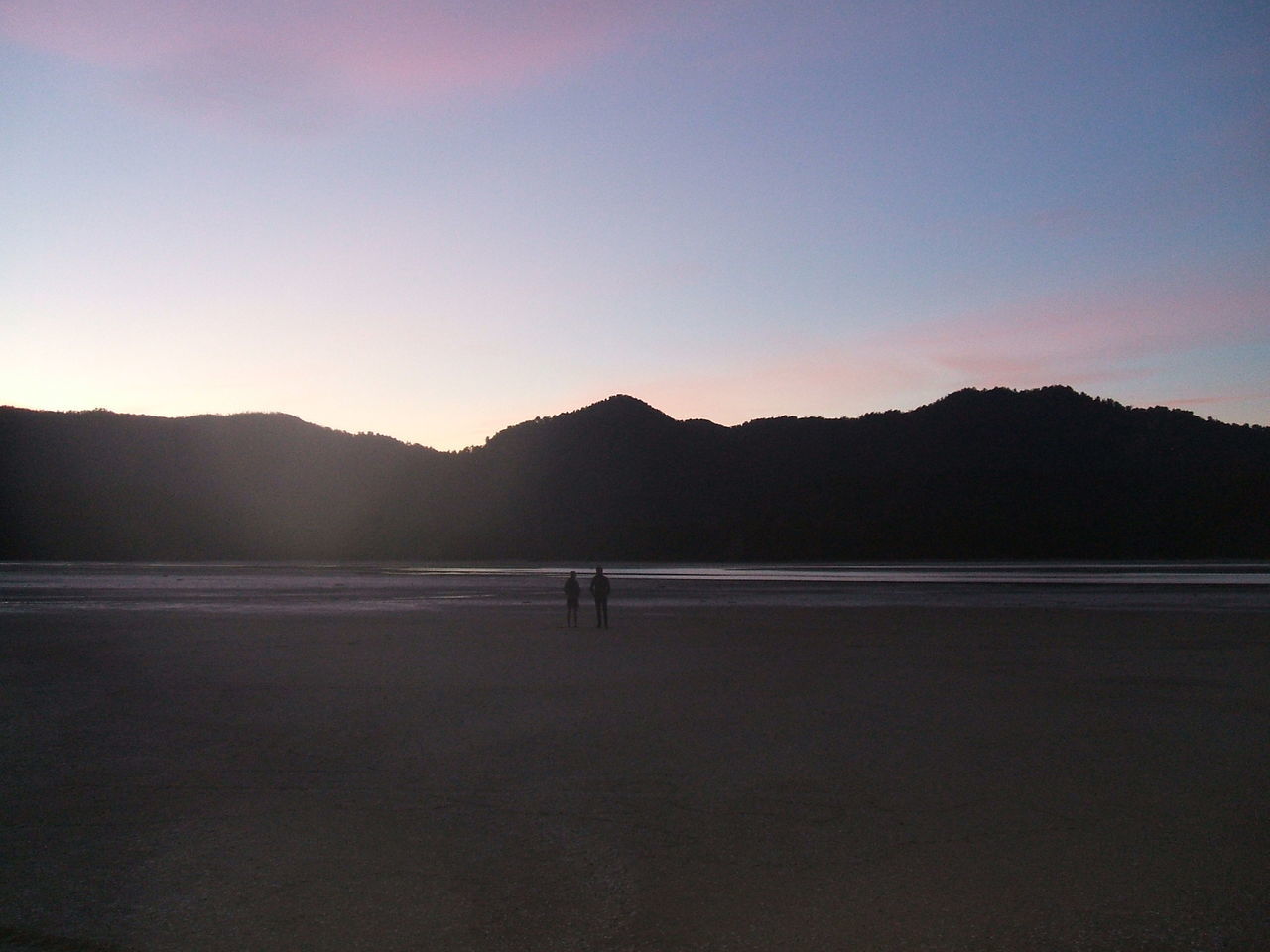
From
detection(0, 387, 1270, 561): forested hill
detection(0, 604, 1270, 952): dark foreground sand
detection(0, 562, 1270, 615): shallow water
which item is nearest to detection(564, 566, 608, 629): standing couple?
detection(0, 562, 1270, 615): shallow water

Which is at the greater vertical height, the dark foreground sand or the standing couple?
the standing couple

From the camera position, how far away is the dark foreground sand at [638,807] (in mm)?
4941

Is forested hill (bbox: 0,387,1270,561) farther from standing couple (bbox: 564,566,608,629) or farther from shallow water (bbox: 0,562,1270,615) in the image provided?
standing couple (bbox: 564,566,608,629)

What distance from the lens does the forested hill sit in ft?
385

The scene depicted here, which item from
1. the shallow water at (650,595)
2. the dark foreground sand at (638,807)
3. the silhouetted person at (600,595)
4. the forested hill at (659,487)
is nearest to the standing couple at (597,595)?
the silhouetted person at (600,595)

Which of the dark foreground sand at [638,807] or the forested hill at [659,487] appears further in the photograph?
the forested hill at [659,487]

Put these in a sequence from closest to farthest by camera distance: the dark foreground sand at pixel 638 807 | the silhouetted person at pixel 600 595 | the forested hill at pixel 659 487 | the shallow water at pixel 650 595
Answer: the dark foreground sand at pixel 638 807, the silhouetted person at pixel 600 595, the shallow water at pixel 650 595, the forested hill at pixel 659 487

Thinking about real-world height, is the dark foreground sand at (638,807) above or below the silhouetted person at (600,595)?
below

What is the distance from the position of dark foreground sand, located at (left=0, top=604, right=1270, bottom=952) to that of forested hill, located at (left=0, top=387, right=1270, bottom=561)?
96866mm

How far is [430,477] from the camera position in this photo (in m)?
160

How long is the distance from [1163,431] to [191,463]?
138m

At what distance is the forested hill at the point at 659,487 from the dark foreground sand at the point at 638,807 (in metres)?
96.9

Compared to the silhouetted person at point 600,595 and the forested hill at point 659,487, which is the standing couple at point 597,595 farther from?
the forested hill at point 659,487

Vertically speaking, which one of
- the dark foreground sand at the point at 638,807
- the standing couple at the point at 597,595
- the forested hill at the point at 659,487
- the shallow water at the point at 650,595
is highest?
the forested hill at the point at 659,487
